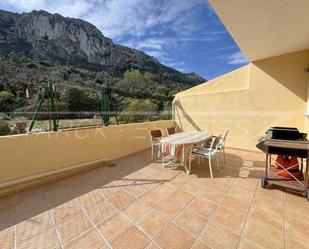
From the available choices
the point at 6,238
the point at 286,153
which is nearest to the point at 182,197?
the point at 286,153

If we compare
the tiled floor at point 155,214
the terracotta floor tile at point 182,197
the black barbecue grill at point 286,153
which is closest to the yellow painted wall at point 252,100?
the black barbecue grill at point 286,153

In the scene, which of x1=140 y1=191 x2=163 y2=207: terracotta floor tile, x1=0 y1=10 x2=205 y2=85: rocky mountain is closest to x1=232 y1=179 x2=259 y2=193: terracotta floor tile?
x1=140 y1=191 x2=163 y2=207: terracotta floor tile

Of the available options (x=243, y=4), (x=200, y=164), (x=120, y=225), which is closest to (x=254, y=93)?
(x=200, y=164)

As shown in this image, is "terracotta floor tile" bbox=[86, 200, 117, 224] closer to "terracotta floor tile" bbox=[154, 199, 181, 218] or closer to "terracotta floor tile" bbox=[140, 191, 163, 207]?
"terracotta floor tile" bbox=[140, 191, 163, 207]

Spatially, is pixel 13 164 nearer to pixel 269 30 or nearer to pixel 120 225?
pixel 120 225

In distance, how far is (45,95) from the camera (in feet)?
10.1

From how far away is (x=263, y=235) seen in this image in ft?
5.23

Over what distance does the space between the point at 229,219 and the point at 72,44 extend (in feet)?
104

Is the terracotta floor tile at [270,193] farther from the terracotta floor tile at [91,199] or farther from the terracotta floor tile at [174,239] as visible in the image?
the terracotta floor tile at [91,199]

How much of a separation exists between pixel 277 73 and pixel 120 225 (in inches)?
206

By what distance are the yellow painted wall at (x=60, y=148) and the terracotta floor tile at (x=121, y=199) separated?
153 centimetres

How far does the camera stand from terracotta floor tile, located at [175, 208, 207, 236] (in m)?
1.70

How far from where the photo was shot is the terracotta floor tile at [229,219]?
1710 millimetres

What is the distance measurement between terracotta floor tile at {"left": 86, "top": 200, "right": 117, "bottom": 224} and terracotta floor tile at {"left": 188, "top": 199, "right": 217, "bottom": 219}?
3.49 ft
